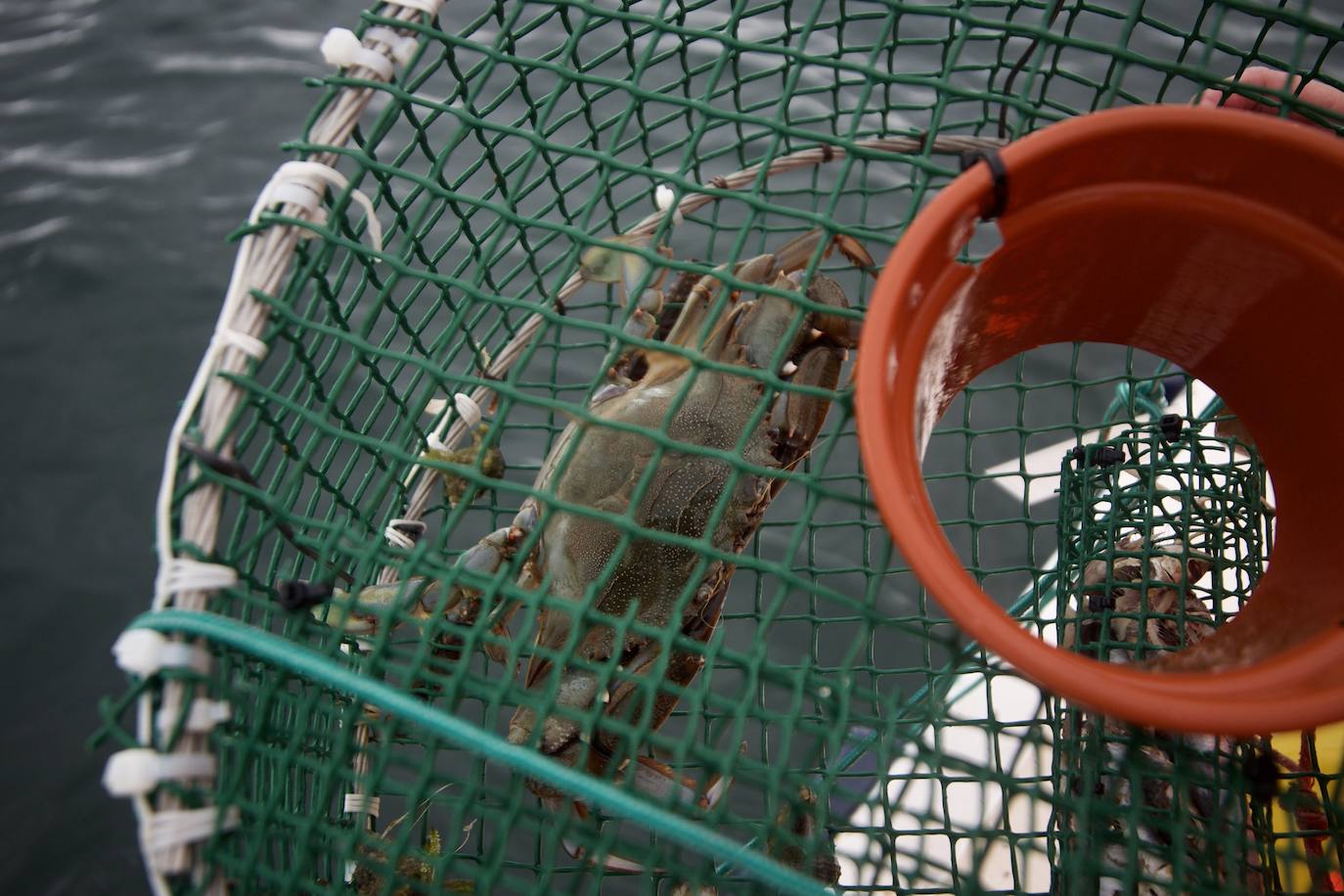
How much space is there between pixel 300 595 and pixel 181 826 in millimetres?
258

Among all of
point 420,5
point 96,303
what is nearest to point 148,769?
point 420,5

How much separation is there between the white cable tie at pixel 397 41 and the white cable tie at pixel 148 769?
2.86 ft

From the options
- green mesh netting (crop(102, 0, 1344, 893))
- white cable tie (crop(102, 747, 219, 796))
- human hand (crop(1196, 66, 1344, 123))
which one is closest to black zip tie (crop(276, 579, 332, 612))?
green mesh netting (crop(102, 0, 1344, 893))

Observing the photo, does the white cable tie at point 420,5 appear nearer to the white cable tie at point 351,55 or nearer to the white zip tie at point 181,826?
the white cable tie at point 351,55

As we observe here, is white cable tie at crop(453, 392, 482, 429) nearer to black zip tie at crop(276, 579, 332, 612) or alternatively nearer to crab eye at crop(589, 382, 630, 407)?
crab eye at crop(589, 382, 630, 407)

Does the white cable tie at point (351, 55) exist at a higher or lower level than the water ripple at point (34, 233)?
lower

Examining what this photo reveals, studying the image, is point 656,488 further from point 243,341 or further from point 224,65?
point 224,65

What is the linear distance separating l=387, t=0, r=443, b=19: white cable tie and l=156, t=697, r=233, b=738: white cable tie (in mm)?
887

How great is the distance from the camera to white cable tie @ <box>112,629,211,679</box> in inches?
35.9

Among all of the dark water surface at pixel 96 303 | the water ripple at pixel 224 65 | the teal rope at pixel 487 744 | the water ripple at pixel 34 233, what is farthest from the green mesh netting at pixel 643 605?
the water ripple at pixel 224 65

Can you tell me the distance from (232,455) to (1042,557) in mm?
2482

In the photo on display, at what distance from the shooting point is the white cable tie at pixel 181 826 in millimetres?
921

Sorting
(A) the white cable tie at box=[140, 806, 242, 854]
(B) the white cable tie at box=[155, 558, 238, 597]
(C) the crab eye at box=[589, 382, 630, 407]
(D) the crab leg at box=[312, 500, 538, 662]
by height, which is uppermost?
(C) the crab eye at box=[589, 382, 630, 407]

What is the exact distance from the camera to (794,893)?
0.88 meters
